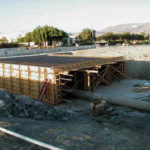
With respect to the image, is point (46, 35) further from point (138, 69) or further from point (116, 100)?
point (116, 100)

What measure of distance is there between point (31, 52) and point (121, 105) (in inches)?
1588

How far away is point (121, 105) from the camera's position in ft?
58.5

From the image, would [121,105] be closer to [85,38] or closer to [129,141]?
[129,141]

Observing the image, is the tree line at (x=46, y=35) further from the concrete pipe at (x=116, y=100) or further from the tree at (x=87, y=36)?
the concrete pipe at (x=116, y=100)

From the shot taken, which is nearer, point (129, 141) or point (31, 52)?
point (129, 141)

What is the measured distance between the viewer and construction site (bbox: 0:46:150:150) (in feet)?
30.5

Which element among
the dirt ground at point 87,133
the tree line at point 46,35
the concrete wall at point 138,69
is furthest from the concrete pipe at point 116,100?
the tree line at point 46,35

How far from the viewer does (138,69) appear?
33.7m

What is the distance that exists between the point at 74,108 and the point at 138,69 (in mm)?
19013

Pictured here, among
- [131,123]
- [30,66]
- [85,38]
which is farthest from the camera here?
[85,38]

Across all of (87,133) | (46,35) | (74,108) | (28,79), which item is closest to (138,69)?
(74,108)

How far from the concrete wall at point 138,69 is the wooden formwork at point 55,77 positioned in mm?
6277

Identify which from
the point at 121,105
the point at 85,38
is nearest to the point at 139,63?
the point at 121,105

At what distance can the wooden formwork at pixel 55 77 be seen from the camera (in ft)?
61.4
